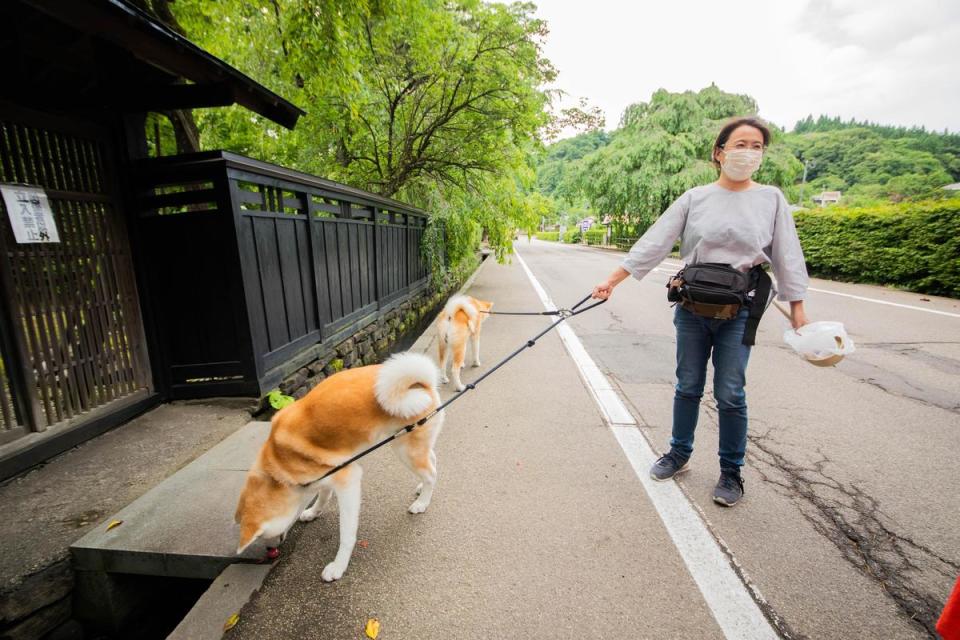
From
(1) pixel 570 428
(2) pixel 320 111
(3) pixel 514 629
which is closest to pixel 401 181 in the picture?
(2) pixel 320 111

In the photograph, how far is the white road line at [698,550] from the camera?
6.08 ft

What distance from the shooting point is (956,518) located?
99.3 inches

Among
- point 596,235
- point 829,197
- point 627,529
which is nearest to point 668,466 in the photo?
point 627,529

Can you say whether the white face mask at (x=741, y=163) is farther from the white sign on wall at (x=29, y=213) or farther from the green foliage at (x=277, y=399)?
the white sign on wall at (x=29, y=213)

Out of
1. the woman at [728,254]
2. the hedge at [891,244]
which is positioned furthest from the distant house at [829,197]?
the woman at [728,254]

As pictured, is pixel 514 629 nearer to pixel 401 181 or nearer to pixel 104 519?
pixel 104 519

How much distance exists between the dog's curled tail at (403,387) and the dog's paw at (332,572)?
86 centimetres

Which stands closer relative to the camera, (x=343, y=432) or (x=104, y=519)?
(x=343, y=432)

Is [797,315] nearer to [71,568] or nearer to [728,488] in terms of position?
[728,488]

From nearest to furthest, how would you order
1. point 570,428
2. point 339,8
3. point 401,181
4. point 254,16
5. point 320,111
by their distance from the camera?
point 570,428, point 339,8, point 254,16, point 320,111, point 401,181

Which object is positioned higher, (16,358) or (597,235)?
(597,235)

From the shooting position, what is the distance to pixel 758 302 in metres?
2.50

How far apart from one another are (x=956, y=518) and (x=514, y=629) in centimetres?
294

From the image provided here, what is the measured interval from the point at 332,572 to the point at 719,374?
8.68ft
